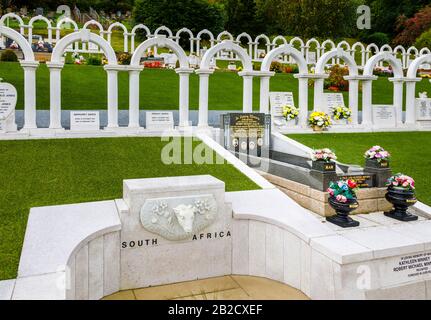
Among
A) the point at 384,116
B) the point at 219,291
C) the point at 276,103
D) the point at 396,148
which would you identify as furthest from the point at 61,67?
the point at 384,116

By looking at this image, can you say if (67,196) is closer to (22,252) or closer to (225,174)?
(22,252)

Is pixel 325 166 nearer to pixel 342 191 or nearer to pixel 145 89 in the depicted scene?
pixel 342 191

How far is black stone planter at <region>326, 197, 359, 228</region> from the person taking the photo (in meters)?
6.73

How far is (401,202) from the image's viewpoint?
721 centimetres

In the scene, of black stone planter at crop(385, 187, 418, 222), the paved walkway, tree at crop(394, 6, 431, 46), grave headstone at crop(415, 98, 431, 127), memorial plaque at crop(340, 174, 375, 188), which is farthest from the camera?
tree at crop(394, 6, 431, 46)

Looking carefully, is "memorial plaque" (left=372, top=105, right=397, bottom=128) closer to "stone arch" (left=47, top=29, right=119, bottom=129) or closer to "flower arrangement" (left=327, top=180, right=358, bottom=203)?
"flower arrangement" (left=327, top=180, right=358, bottom=203)

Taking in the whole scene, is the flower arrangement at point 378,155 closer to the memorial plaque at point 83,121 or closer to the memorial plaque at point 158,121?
the memorial plaque at point 158,121

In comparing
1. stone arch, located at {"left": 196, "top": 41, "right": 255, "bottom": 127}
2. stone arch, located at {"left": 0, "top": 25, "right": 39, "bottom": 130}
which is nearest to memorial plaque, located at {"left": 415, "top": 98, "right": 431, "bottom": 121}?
stone arch, located at {"left": 196, "top": 41, "right": 255, "bottom": 127}

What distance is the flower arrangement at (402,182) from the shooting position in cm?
721

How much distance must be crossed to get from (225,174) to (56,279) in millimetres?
4626

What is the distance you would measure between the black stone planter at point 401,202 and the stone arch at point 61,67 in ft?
25.4

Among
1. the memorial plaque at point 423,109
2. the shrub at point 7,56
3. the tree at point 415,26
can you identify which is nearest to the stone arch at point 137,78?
the memorial plaque at point 423,109

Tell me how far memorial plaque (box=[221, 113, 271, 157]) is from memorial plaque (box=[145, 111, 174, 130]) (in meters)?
2.00
